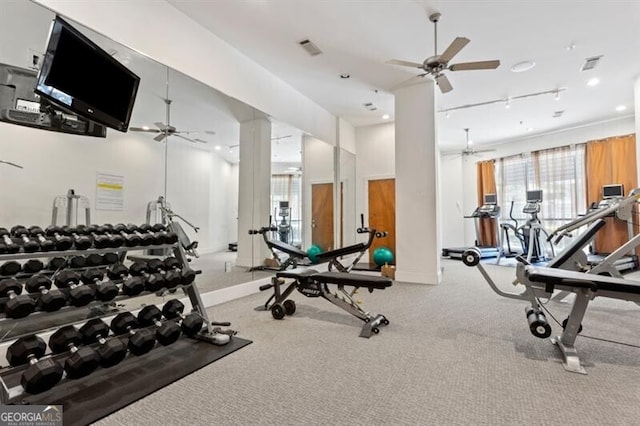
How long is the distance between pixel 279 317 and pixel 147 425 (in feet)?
5.55

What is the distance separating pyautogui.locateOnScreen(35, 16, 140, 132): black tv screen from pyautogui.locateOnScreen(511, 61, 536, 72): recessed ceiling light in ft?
17.0

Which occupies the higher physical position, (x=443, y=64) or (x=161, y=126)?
(x=443, y=64)

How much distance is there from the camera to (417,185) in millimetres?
5051

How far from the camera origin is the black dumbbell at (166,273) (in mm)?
2268

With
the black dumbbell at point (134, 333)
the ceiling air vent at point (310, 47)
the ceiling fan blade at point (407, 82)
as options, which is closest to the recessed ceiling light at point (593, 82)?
the ceiling fan blade at point (407, 82)

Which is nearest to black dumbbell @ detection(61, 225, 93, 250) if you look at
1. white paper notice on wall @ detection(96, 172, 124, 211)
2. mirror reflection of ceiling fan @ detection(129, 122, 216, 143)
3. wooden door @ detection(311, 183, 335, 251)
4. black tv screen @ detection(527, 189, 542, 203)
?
white paper notice on wall @ detection(96, 172, 124, 211)

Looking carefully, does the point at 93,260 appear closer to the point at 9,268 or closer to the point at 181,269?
the point at 9,268

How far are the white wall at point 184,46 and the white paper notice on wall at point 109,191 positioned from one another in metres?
1.30

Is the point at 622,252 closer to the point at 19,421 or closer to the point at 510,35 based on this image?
the point at 510,35

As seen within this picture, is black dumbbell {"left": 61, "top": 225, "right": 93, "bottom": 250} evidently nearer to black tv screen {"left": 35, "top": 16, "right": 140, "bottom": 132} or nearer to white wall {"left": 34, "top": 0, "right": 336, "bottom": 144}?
black tv screen {"left": 35, "top": 16, "right": 140, "bottom": 132}

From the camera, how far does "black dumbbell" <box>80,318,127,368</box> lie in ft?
5.67

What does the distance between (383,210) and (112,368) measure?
236 inches

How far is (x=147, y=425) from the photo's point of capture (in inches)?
59.8

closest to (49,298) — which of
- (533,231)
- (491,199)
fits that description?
(533,231)
